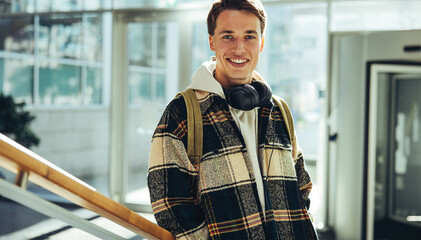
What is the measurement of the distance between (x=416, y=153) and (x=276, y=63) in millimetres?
2094

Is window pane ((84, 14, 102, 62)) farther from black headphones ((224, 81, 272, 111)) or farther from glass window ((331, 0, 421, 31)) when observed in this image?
black headphones ((224, 81, 272, 111))

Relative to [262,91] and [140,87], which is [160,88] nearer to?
[140,87]

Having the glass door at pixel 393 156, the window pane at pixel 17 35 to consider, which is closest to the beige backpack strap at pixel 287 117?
the glass door at pixel 393 156

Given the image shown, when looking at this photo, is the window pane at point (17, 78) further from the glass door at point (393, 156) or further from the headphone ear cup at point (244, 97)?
the headphone ear cup at point (244, 97)

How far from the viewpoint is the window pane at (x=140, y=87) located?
5.52m

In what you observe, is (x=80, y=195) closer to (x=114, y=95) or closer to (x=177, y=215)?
(x=177, y=215)

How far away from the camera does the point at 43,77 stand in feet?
24.6

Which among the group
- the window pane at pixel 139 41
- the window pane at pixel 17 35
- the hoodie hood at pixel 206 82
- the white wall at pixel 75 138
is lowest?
the white wall at pixel 75 138

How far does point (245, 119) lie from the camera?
48.2 inches

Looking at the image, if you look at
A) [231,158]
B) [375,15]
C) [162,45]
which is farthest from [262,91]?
[162,45]

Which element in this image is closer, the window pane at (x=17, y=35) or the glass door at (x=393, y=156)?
the glass door at (x=393, y=156)

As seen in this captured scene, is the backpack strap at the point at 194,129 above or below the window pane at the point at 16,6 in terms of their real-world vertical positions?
below

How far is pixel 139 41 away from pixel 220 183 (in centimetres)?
463

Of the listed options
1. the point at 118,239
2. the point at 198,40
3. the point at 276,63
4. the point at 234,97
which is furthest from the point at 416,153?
the point at 118,239
